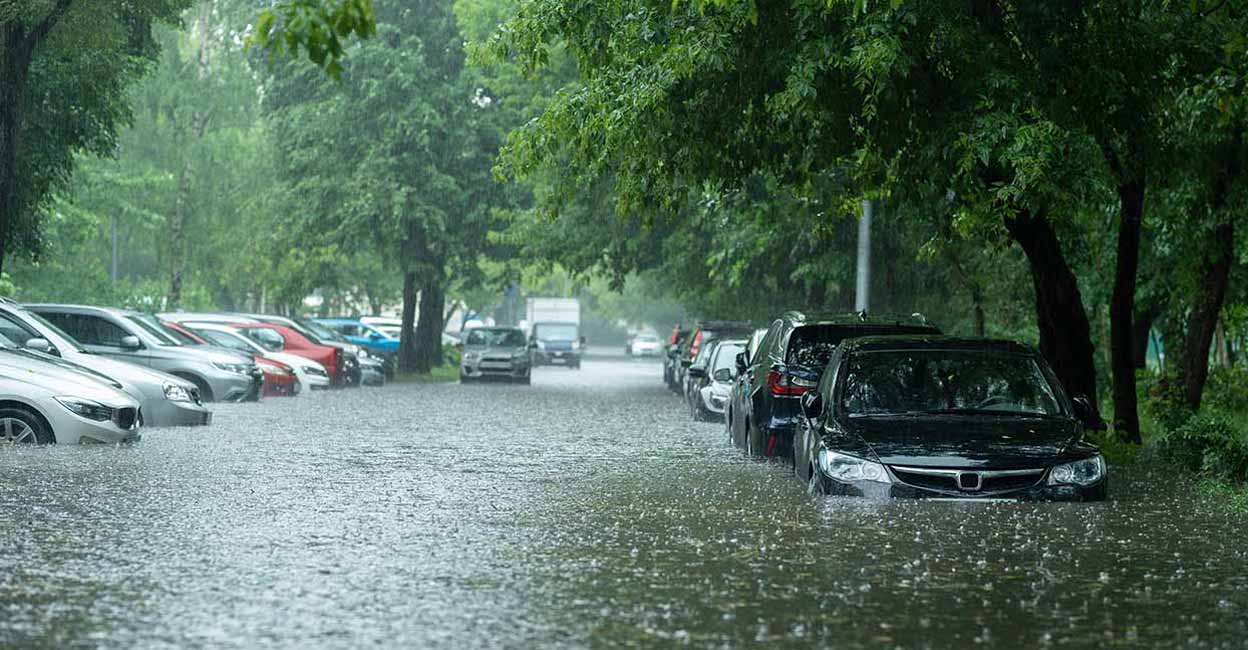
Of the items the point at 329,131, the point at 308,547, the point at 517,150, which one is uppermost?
the point at 329,131

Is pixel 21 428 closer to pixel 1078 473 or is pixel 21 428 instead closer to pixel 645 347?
pixel 1078 473

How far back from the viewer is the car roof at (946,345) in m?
13.9

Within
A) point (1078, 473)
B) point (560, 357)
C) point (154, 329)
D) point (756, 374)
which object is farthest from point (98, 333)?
point (560, 357)

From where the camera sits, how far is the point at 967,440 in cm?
1225

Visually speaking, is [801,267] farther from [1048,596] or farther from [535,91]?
[1048,596]

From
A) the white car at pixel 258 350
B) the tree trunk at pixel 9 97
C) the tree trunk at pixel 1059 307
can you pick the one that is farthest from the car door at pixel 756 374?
the white car at pixel 258 350

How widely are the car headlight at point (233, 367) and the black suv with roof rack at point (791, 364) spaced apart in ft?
38.1

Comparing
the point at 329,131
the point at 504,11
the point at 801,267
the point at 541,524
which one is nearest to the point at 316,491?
the point at 541,524

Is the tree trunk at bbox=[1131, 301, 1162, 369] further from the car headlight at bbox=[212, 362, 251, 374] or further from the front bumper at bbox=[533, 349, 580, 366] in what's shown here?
the front bumper at bbox=[533, 349, 580, 366]

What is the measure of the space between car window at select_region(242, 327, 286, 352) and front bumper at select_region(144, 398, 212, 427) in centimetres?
1469

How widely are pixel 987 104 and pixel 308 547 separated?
8.15 meters

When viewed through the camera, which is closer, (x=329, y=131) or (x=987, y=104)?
(x=987, y=104)

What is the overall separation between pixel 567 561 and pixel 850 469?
116 inches

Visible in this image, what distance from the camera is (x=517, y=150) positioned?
754 inches
